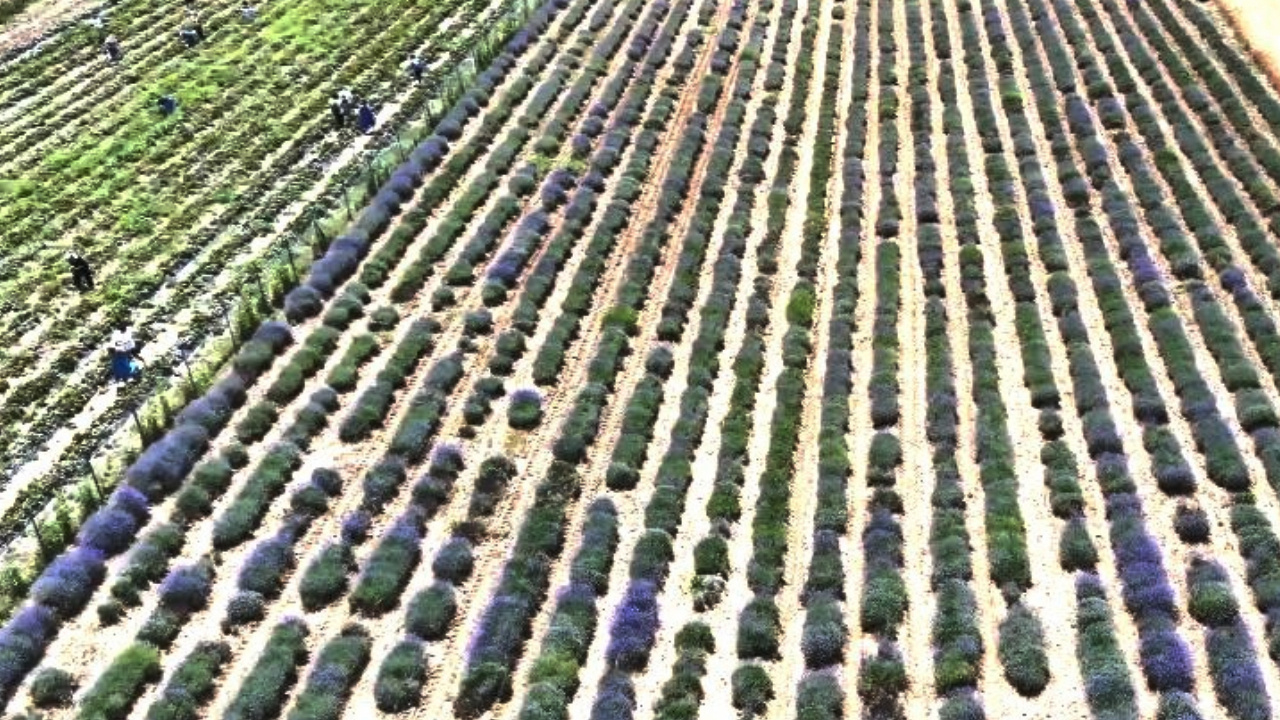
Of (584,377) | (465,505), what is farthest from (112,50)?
(465,505)

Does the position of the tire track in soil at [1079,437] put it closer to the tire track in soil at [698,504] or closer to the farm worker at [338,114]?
the tire track in soil at [698,504]

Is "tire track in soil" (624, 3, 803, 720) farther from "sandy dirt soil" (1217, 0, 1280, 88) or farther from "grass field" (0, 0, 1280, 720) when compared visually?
"sandy dirt soil" (1217, 0, 1280, 88)

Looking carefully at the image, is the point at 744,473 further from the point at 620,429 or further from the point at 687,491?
the point at 620,429

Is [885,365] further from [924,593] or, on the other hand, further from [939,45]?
[939,45]

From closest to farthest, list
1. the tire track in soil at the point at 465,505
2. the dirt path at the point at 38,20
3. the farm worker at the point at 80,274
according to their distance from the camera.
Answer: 1. the tire track in soil at the point at 465,505
2. the farm worker at the point at 80,274
3. the dirt path at the point at 38,20

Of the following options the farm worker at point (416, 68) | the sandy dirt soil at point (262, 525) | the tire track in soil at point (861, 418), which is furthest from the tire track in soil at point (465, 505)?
the farm worker at point (416, 68)
